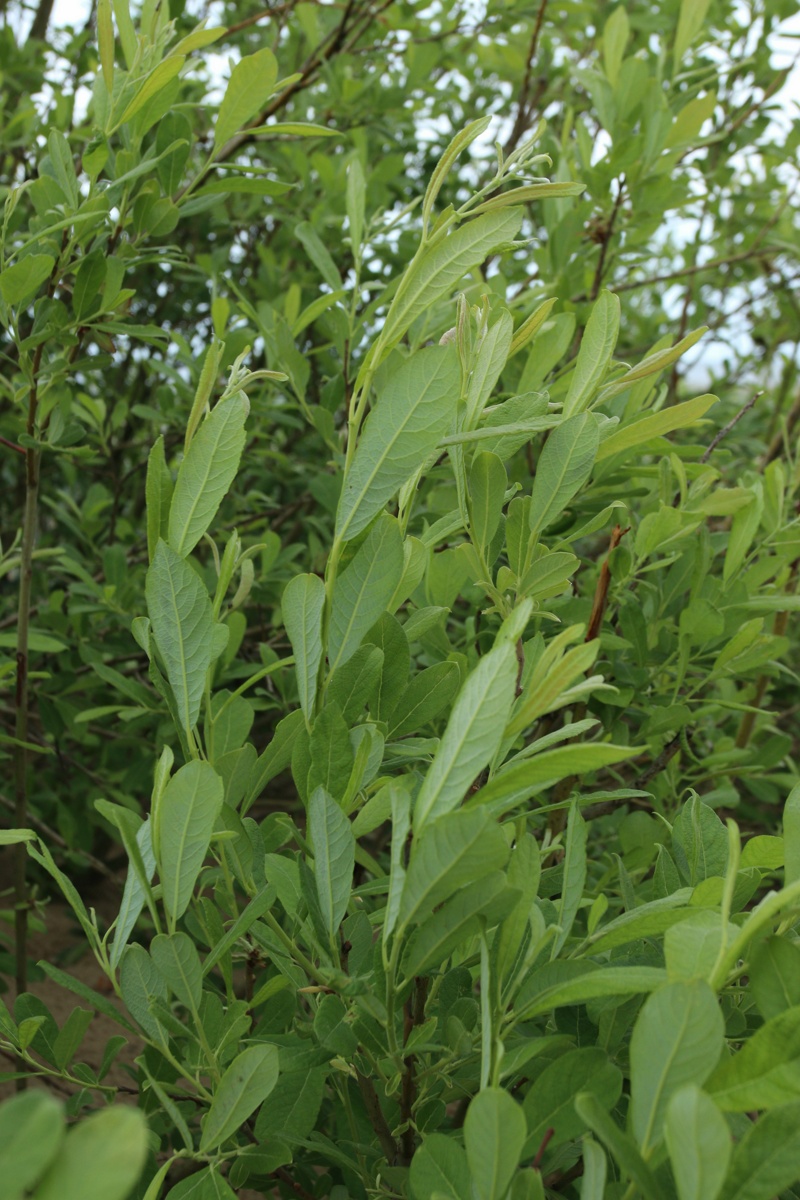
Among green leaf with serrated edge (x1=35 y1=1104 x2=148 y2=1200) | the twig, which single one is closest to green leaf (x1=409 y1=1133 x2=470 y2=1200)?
green leaf with serrated edge (x1=35 y1=1104 x2=148 y2=1200)

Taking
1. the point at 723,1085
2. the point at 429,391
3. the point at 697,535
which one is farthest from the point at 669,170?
the point at 723,1085

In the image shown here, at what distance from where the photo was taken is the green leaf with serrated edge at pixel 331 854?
563 mm

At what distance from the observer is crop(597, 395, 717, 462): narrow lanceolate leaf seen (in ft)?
2.33

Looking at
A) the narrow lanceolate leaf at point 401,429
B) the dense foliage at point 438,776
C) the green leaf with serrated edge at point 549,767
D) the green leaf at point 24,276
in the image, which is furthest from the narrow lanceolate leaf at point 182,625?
the green leaf at point 24,276

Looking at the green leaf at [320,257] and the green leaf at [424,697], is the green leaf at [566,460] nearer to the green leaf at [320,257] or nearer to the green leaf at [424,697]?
the green leaf at [424,697]

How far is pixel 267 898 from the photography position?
61 cm

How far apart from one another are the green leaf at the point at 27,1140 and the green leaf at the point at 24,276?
762 millimetres

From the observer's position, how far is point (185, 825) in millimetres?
567

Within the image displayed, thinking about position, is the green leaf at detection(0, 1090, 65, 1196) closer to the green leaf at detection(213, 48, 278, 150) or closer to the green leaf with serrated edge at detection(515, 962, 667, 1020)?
the green leaf with serrated edge at detection(515, 962, 667, 1020)

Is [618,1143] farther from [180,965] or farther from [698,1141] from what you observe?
[180,965]

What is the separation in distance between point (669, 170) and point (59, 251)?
844mm

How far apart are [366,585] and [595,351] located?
234 mm

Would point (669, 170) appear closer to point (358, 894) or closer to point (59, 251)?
point (59, 251)

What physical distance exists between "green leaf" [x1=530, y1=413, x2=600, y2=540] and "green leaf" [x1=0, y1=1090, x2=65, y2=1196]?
1.54 feet
